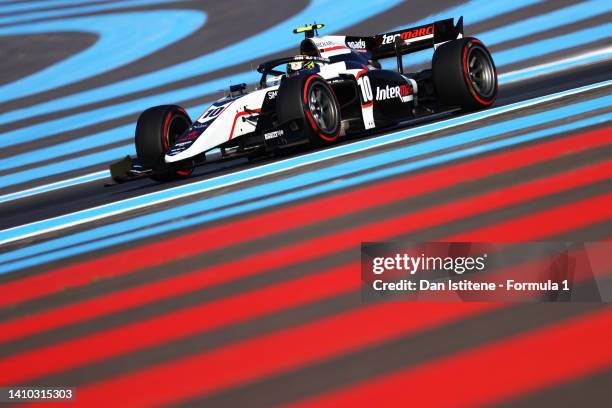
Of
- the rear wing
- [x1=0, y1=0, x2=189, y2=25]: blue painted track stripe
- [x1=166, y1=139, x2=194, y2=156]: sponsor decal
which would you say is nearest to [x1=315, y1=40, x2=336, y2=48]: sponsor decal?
the rear wing

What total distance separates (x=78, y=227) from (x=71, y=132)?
6.22 meters

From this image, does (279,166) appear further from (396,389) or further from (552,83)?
(396,389)

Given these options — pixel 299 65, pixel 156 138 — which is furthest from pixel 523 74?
pixel 156 138

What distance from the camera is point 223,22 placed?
1585 centimetres

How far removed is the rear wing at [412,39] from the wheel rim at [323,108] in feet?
5.71

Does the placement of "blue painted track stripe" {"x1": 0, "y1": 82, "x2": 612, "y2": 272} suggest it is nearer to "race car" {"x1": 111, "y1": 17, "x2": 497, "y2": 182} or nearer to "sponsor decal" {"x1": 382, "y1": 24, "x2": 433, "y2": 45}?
"race car" {"x1": 111, "y1": 17, "x2": 497, "y2": 182}

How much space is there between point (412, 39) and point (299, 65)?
1555 mm

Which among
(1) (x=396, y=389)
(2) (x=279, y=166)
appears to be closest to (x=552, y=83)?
(2) (x=279, y=166)

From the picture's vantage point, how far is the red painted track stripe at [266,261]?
11.3ft

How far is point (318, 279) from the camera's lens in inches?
152

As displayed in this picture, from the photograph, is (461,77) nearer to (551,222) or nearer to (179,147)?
(179,147)

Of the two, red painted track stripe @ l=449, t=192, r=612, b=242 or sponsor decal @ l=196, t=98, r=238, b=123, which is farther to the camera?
sponsor decal @ l=196, t=98, r=238, b=123

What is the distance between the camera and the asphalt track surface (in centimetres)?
287

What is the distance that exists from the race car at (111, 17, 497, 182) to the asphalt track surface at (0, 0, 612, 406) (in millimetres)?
229
